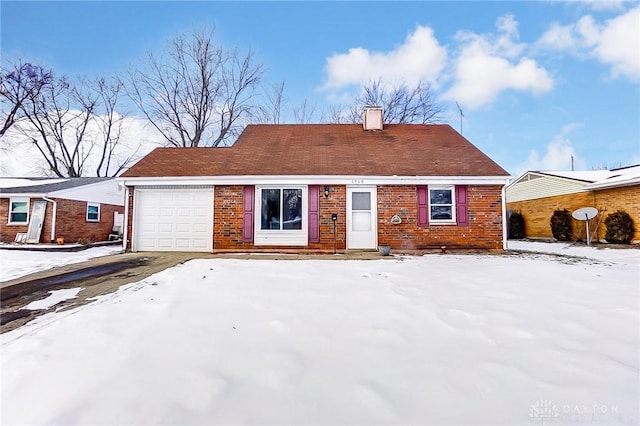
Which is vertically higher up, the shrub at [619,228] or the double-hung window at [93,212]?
the double-hung window at [93,212]

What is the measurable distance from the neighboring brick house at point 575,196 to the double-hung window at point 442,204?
8.23 meters

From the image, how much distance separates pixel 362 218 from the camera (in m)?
9.75

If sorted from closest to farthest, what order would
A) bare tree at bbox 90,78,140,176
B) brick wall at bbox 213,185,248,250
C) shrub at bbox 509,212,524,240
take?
brick wall at bbox 213,185,248,250 → shrub at bbox 509,212,524,240 → bare tree at bbox 90,78,140,176

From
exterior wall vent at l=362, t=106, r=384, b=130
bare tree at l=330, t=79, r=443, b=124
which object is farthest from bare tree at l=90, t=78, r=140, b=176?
exterior wall vent at l=362, t=106, r=384, b=130

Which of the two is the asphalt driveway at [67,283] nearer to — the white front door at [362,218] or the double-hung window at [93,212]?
the white front door at [362,218]

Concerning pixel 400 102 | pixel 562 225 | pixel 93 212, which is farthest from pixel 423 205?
pixel 93 212

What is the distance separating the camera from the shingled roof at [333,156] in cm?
984

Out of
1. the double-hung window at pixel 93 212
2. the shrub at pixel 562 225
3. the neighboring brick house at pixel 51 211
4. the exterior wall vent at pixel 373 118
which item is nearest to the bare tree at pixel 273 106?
the exterior wall vent at pixel 373 118

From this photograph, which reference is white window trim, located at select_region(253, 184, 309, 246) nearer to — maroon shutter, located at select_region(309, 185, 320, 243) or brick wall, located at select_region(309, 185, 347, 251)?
maroon shutter, located at select_region(309, 185, 320, 243)

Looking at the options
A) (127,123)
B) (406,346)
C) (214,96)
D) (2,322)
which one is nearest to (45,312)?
(2,322)

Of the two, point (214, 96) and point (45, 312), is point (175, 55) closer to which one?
point (214, 96)

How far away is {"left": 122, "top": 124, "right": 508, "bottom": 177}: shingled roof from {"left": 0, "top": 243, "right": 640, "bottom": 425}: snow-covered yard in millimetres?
5850

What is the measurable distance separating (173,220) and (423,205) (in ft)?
27.1

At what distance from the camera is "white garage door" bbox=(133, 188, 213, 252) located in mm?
9828
